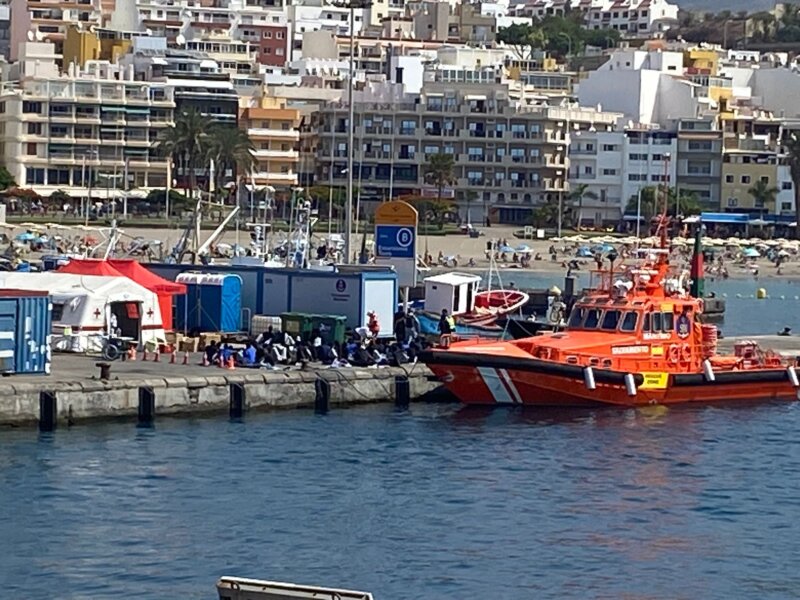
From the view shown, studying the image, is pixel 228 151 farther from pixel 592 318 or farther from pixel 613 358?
pixel 613 358

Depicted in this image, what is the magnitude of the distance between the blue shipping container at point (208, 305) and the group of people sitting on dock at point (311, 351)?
10.1 feet

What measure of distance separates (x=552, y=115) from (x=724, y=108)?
1858 cm

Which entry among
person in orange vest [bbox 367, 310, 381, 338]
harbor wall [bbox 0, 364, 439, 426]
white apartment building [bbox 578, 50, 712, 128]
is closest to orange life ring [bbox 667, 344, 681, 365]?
harbor wall [bbox 0, 364, 439, 426]

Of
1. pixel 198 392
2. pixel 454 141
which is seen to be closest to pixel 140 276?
pixel 198 392

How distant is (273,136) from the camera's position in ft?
481

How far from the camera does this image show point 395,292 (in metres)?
55.2

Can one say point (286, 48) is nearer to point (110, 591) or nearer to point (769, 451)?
point (769, 451)

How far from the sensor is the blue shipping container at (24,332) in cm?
4325

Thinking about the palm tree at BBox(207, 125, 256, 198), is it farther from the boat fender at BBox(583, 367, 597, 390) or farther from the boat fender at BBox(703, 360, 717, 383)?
the boat fender at BBox(583, 367, 597, 390)

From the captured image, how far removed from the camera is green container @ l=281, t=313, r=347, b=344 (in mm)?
51531

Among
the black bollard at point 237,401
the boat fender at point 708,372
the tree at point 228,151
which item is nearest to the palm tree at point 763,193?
the tree at point 228,151

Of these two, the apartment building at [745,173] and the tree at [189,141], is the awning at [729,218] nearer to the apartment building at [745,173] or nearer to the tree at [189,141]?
the apartment building at [745,173]

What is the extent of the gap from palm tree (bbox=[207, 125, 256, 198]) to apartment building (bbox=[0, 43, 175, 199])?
387 cm

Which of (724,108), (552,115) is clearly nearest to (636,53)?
(724,108)
